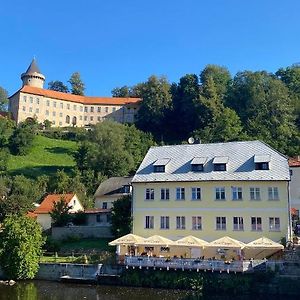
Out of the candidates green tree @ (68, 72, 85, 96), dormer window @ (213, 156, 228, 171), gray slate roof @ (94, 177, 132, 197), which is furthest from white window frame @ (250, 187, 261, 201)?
green tree @ (68, 72, 85, 96)

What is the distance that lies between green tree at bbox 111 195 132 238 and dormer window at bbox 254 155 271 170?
45.4ft

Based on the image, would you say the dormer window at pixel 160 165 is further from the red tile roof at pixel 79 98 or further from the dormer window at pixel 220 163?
the red tile roof at pixel 79 98

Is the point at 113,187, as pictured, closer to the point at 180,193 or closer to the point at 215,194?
the point at 180,193

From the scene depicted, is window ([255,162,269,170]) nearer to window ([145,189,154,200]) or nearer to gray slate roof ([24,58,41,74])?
window ([145,189,154,200])

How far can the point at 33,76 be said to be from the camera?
148 metres

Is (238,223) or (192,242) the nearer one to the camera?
(192,242)

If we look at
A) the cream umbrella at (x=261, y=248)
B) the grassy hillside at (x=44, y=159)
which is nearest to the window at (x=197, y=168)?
the cream umbrella at (x=261, y=248)

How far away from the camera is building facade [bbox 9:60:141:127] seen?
12925cm

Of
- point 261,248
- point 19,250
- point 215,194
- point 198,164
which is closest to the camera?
point 261,248

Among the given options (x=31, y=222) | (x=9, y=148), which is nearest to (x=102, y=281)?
(x=31, y=222)

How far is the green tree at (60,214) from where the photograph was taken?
54812 millimetres

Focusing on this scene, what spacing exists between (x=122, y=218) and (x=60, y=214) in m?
11.8

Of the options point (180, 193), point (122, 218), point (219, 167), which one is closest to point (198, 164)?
point (219, 167)

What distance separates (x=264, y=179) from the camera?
41.0 meters
